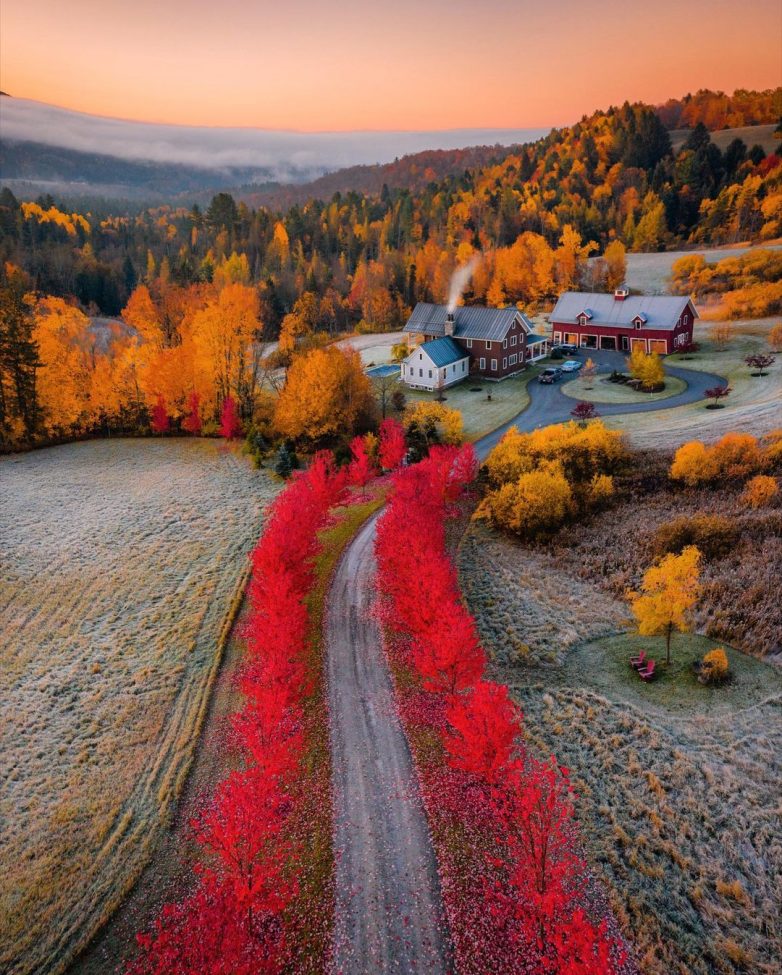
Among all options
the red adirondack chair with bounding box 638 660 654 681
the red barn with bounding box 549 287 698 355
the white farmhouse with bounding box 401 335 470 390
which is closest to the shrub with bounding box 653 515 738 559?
the red adirondack chair with bounding box 638 660 654 681

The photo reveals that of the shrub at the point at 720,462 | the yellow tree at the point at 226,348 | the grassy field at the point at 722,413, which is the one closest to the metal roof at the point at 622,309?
the grassy field at the point at 722,413

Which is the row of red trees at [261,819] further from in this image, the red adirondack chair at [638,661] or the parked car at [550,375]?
the parked car at [550,375]

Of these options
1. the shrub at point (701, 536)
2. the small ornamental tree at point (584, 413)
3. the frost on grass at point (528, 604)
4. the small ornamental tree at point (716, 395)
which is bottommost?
the frost on grass at point (528, 604)

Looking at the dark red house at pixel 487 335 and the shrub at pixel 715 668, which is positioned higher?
the dark red house at pixel 487 335

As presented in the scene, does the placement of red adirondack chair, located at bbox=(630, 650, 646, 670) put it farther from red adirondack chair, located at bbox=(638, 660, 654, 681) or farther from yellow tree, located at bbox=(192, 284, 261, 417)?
yellow tree, located at bbox=(192, 284, 261, 417)

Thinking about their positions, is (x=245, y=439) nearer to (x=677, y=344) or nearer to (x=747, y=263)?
(x=677, y=344)

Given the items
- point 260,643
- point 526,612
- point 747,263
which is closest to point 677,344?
point 747,263
